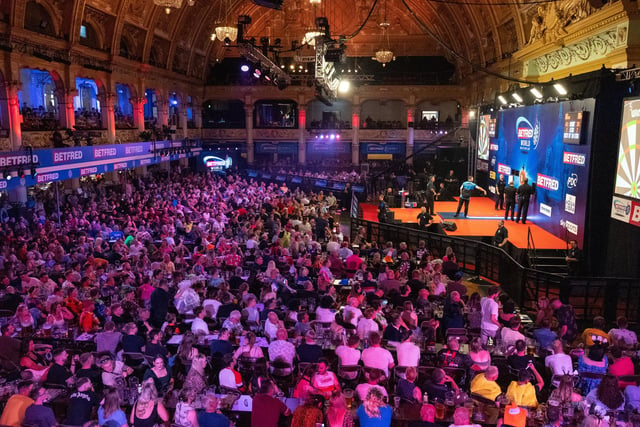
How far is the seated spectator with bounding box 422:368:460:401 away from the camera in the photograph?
577 centimetres

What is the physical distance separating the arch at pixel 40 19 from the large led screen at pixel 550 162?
19523mm

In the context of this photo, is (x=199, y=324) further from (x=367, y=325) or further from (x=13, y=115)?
(x=13, y=115)

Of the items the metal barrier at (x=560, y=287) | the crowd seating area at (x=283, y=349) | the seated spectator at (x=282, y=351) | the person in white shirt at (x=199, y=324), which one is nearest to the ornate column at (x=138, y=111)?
the crowd seating area at (x=283, y=349)

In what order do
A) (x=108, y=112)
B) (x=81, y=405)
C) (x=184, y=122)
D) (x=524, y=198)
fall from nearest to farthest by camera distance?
1. (x=81, y=405)
2. (x=524, y=198)
3. (x=108, y=112)
4. (x=184, y=122)

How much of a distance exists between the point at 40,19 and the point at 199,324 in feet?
62.9

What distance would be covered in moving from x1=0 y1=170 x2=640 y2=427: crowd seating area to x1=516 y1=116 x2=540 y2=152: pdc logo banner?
8.42 metres

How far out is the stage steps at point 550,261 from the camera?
14.0 m

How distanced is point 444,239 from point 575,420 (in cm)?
1033

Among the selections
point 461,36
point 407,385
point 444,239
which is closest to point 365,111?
point 461,36

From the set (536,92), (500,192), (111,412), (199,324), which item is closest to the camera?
(111,412)

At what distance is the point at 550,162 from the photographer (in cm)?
1661

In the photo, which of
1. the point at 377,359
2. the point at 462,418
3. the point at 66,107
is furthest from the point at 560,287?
the point at 66,107

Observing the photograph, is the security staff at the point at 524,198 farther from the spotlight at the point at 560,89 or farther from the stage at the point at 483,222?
the spotlight at the point at 560,89

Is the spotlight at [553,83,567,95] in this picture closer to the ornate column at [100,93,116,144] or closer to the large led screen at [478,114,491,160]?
the large led screen at [478,114,491,160]
